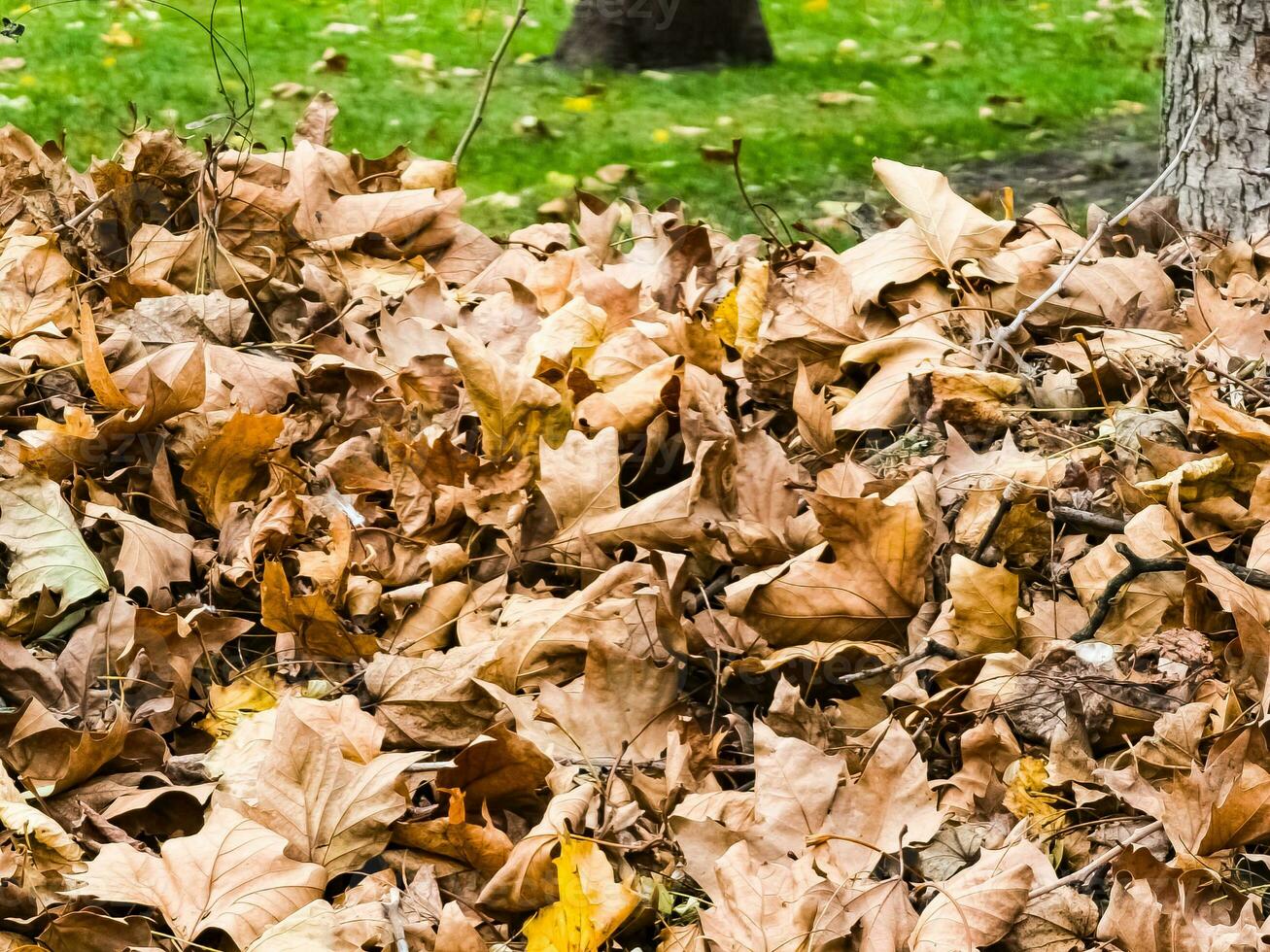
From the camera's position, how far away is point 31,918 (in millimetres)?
1249

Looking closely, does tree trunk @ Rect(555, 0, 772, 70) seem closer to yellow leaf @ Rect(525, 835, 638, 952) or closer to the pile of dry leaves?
the pile of dry leaves

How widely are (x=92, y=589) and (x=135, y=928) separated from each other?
1.80 ft

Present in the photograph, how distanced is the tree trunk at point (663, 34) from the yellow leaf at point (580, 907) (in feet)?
16.1

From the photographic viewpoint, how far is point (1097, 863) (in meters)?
1.25

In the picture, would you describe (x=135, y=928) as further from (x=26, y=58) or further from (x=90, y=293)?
(x=26, y=58)

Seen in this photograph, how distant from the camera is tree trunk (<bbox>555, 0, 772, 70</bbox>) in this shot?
5.65 meters

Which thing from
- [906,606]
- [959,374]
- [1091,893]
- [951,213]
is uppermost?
[951,213]

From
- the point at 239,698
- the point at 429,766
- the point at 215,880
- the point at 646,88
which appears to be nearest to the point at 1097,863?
the point at 429,766

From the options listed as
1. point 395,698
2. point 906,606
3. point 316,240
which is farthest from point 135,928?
point 316,240

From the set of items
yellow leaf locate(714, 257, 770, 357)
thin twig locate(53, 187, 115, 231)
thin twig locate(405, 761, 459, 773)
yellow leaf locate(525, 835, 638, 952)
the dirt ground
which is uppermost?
thin twig locate(53, 187, 115, 231)

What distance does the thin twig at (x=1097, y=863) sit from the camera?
1.22m

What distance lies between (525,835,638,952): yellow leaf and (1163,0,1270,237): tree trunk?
197 centimetres

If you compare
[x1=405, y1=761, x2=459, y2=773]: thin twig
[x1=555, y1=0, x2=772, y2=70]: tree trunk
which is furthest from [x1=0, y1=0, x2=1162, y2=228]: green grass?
[x1=405, y1=761, x2=459, y2=773]: thin twig

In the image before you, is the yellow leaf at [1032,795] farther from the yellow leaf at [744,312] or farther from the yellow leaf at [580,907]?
the yellow leaf at [744,312]
